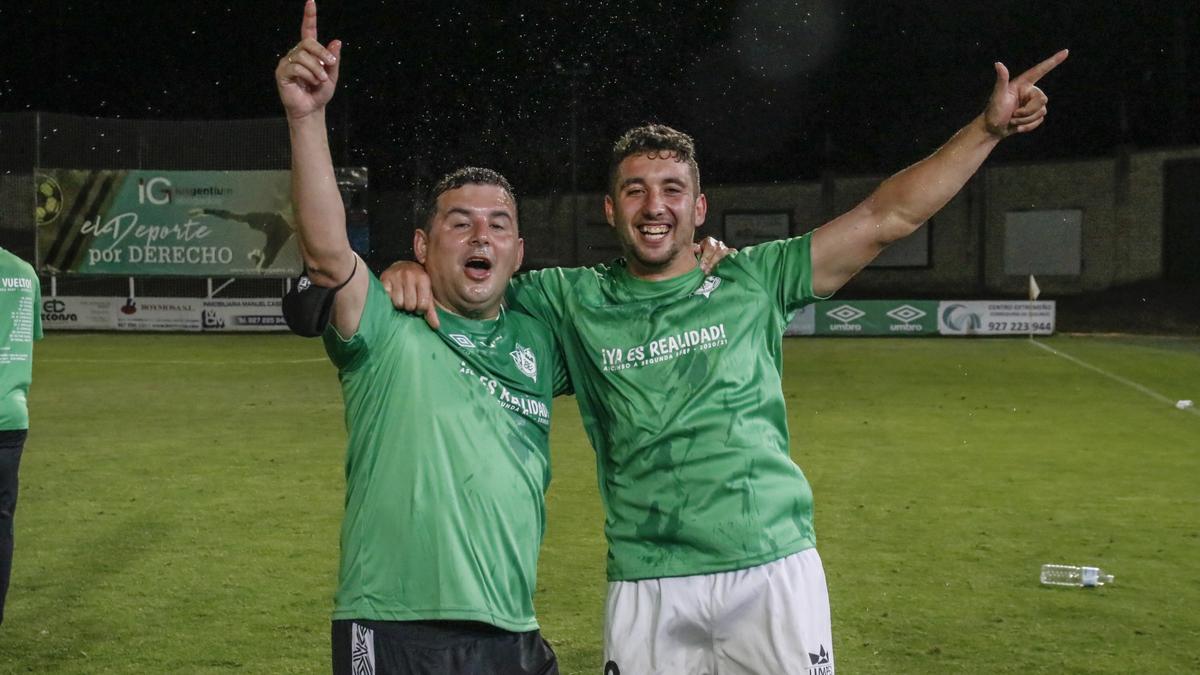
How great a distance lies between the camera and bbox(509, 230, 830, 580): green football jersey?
11.8ft

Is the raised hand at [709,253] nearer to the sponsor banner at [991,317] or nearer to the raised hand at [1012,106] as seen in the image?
the raised hand at [1012,106]

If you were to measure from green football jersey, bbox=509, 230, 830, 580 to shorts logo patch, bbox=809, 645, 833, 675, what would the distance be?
29 centimetres

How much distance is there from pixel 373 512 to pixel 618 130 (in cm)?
5165

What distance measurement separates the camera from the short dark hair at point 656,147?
12.5 ft

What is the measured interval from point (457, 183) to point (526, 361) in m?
0.54

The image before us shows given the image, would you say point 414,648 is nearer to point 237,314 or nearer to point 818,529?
point 818,529

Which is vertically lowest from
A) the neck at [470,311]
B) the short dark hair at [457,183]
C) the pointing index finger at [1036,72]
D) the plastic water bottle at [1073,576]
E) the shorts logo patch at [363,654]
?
the plastic water bottle at [1073,576]

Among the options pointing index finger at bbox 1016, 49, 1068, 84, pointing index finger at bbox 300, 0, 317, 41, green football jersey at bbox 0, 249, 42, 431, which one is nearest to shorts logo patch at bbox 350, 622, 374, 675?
pointing index finger at bbox 300, 0, 317, 41

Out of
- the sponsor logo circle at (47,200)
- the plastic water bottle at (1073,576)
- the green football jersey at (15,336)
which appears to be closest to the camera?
the green football jersey at (15,336)

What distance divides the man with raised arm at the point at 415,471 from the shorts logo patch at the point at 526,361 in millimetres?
44

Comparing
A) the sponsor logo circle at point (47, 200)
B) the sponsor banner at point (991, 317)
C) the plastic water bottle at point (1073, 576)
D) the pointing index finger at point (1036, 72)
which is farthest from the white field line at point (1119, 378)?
the sponsor logo circle at point (47, 200)

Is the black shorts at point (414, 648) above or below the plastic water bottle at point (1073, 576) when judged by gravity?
above

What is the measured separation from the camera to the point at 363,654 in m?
3.10

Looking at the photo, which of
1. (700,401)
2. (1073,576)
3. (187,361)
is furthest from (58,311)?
(700,401)
